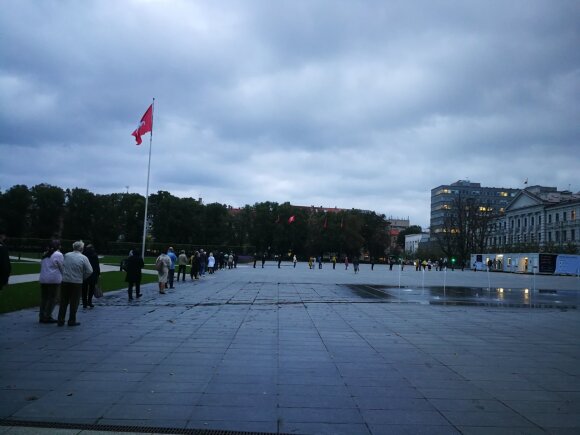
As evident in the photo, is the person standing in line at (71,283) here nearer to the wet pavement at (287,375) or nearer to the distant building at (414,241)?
the wet pavement at (287,375)

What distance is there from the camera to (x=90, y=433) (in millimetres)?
4184

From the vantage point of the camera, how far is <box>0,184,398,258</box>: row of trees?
94.1 metres

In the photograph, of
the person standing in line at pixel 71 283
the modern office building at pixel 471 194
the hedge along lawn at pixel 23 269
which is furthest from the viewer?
the modern office building at pixel 471 194

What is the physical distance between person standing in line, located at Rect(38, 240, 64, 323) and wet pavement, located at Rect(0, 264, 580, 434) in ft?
1.86

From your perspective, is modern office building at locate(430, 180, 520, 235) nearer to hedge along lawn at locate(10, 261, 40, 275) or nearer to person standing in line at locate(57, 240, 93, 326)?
hedge along lawn at locate(10, 261, 40, 275)

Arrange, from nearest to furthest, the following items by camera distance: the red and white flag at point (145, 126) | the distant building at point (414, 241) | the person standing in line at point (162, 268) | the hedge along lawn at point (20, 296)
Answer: the hedge along lawn at point (20, 296), the person standing in line at point (162, 268), the red and white flag at point (145, 126), the distant building at point (414, 241)

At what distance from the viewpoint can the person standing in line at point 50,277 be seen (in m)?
10.3

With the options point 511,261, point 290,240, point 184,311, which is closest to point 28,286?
point 184,311

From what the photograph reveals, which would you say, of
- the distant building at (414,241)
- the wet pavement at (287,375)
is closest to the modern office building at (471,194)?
the distant building at (414,241)

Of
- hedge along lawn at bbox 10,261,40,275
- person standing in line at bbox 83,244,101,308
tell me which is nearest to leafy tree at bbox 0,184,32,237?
hedge along lawn at bbox 10,261,40,275

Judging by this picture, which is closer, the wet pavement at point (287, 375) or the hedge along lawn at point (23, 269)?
the wet pavement at point (287, 375)

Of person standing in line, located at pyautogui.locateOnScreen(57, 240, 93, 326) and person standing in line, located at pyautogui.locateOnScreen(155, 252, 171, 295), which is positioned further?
person standing in line, located at pyautogui.locateOnScreen(155, 252, 171, 295)

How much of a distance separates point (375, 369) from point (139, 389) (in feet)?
11.2

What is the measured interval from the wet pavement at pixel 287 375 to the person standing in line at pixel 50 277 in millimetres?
568
